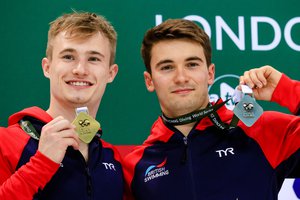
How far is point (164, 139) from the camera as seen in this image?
98.5 inches

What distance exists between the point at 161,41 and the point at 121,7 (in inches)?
33.1

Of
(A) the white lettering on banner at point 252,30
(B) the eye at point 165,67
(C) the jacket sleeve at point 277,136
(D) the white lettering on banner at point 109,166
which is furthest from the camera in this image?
(A) the white lettering on banner at point 252,30

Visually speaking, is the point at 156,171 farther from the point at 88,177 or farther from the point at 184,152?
the point at 88,177

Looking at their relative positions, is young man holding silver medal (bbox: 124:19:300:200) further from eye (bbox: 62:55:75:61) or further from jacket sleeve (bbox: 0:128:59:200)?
jacket sleeve (bbox: 0:128:59:200)

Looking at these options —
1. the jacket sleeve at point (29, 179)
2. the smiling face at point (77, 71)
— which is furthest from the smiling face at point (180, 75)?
the jacket sleeve at point (29, 179)

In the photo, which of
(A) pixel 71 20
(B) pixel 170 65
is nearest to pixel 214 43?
(B) pixel 170 65

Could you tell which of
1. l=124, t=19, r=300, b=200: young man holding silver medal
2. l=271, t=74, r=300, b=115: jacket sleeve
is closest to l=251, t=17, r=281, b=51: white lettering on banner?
l=124, t=19, r=300, b=200: young man holding silver medal

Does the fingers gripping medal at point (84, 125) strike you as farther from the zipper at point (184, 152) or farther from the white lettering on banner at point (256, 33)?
the white lettering on banner at point (256, 33)

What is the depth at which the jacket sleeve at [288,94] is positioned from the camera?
Answer: 2.26 m

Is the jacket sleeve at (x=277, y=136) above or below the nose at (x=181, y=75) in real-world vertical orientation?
below

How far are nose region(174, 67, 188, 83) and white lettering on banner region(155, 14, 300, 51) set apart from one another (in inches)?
35.7

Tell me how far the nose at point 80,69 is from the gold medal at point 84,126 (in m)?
0.24

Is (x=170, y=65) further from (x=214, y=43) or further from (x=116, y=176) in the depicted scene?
(x=214, y=43)

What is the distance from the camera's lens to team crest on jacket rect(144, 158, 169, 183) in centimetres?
241
